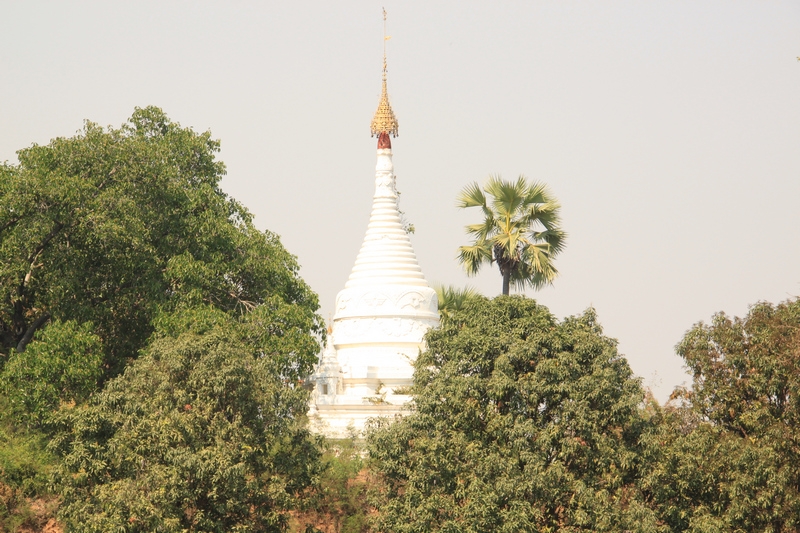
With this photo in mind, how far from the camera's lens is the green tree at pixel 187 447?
22.9 meters

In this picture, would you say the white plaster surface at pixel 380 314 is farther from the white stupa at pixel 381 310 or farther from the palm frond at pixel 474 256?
the palm frond at pixel 474 256

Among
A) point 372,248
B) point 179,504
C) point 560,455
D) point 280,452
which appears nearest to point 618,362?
point 560,455

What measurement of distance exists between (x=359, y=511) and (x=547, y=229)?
917 cm

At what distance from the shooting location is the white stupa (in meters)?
42.3

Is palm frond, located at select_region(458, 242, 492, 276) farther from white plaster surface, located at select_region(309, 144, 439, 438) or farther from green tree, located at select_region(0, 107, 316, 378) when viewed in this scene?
white plaster surface, located at select_region(309, 144, 439, 438)

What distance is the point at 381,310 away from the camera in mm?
44406

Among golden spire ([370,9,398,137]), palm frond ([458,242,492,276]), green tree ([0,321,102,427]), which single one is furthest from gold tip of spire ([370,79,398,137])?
green tree ([0,321,102,427])

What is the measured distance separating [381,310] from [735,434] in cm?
2067

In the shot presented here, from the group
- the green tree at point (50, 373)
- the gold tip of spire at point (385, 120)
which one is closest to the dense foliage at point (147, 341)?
the green tree at point (50, 373)

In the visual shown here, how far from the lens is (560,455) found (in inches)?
941

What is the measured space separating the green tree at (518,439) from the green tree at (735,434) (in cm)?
84

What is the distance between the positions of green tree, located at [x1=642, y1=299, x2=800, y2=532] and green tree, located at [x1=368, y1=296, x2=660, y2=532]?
0.84 metres

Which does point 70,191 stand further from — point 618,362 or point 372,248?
point 372,248

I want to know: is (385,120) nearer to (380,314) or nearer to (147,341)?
(380,314)
